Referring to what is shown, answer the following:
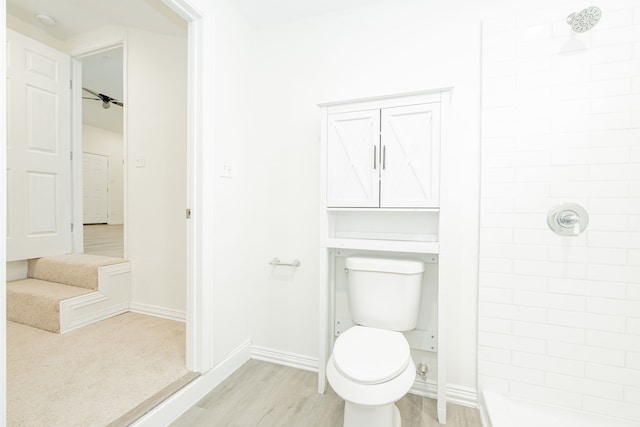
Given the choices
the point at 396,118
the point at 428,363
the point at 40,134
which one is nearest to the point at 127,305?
the point at 40,134

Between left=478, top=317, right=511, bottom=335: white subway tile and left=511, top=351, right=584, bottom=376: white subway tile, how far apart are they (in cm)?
12

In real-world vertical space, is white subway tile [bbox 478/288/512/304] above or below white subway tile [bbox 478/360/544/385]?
above

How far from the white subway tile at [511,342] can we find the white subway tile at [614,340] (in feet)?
0.65

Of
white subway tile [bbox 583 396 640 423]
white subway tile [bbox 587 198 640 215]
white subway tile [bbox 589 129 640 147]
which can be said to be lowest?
white subway tile [bbox 583 396 640 423]

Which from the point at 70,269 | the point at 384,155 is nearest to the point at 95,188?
the point at 70,269

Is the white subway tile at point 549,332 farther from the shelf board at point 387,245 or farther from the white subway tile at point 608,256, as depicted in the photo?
the shelf board at point 387,245

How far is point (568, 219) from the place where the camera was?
137 centimetres

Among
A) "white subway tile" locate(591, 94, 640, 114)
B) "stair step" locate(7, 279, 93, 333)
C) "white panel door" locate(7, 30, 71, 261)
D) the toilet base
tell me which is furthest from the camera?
"white panel door" locate(7, 30, 71, 261)

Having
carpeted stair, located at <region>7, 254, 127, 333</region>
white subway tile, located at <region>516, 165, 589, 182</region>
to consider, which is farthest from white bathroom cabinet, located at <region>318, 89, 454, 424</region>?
carpeted stair, located at <region>7, 254, 127, 333</region>

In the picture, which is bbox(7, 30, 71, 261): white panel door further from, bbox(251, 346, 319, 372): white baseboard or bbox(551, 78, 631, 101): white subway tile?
bbox(551, 78, 631, 101): white subway tile

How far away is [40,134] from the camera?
2443 millimetres

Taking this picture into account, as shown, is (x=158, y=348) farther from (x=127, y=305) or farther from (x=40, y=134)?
(x=40, y=134)

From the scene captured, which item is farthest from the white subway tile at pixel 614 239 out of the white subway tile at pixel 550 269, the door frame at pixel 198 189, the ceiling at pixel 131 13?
the door frame at pixel 198 189

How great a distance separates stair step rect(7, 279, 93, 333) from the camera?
2.03 m
